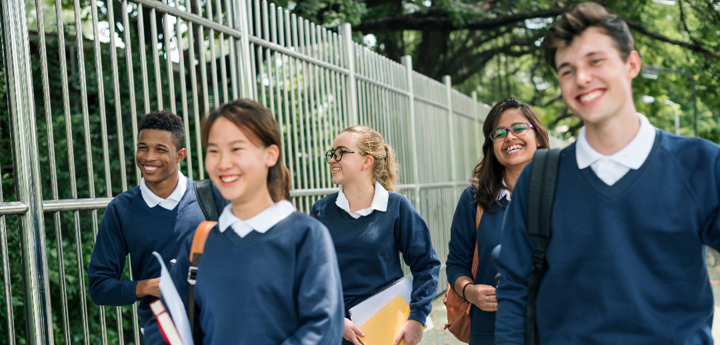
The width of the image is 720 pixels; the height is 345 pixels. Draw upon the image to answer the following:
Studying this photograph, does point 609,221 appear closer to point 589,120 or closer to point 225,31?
point 589,120

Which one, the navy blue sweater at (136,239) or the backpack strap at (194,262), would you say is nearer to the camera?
the backpack strap at (194,262)

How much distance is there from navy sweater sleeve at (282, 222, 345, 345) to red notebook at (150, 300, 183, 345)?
0.30 m

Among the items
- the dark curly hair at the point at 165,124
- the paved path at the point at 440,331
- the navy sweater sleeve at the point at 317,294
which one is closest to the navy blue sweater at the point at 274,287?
the navy sweater sleeve at the point at 317,294

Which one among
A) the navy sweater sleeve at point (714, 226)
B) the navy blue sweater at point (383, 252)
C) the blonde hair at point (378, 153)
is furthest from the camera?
the blonde hair at point (378, 153)

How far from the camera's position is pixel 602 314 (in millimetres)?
1723

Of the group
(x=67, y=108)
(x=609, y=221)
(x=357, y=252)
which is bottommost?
(x=357, y=252)

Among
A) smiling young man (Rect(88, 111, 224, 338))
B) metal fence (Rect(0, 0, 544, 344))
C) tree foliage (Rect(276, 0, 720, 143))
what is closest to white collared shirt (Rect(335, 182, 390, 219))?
smiling young man (Rect(88, 111, 224, 338))

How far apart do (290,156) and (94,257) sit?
94.4 inches

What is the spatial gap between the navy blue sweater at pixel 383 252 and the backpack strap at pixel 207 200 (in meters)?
0.73

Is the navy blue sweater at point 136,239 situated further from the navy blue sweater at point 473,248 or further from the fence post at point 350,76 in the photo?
the fence post at point 350,76

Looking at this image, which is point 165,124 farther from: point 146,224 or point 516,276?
point 516,276

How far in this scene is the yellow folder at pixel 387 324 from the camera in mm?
2979

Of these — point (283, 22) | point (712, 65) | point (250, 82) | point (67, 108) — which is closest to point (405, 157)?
point (283, 22)

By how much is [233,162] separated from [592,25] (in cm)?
111
